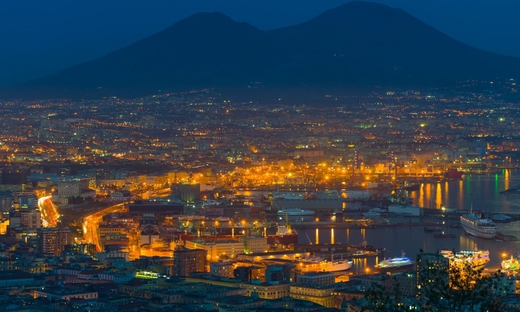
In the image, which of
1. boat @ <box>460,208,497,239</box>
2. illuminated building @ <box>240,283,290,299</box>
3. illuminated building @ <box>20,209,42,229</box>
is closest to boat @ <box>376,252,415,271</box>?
illuminated building @ <box>240,283,290,299</box>

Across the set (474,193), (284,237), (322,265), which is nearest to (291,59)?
(474,193)

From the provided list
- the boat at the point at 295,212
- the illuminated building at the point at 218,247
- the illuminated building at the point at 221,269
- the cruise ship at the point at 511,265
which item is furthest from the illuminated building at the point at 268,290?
the boat at the point at 295,212

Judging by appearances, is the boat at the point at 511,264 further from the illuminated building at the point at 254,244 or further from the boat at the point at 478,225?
the boat at the point at 478,225

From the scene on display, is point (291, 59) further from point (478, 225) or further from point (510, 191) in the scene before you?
point (478, 225)

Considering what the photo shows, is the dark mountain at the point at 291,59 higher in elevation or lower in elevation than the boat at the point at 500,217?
higher

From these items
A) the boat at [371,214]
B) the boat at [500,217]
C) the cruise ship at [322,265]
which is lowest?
the cruise ship at [322,265]

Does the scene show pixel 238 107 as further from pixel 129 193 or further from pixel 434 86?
pixel 129 193
